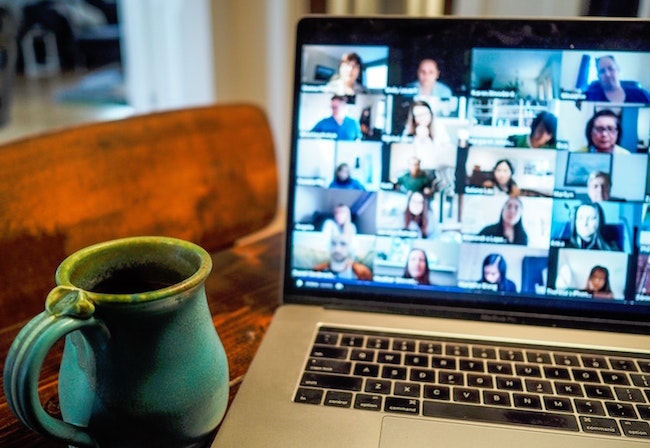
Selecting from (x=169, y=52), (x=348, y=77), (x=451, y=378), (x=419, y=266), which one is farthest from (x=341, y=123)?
(x=169, y=52)

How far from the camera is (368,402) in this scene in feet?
1.55

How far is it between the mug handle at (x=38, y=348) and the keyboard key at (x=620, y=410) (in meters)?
0.37

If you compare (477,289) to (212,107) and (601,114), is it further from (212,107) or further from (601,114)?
(212,107)

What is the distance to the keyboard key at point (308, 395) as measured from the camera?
48 centimetres

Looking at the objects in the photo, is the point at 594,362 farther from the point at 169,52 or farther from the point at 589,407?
the point at 169,52

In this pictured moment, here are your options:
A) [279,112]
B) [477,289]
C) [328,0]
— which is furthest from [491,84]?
[279,112]

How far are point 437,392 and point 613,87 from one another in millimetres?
317

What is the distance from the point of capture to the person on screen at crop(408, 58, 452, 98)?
22.9 inches

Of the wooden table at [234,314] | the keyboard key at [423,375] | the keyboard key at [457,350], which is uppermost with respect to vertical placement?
the keyboard key at [457,350]

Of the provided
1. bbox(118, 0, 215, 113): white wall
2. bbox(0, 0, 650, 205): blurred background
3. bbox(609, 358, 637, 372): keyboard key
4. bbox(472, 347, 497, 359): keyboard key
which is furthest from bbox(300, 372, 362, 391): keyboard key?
bbox(118, 0, 215, 113): white wall

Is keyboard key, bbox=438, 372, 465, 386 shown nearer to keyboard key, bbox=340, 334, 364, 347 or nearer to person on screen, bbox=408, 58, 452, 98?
keyboard key, bbox=340, 334, 364, 347

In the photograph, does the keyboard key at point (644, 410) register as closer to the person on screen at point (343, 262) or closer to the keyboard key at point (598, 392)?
the keyboard key at point (598, 392)

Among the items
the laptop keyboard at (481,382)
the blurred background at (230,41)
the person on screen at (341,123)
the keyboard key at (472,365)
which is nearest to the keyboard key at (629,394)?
the laptop keyboard at (481,382)

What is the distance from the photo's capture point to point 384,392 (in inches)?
19.0
